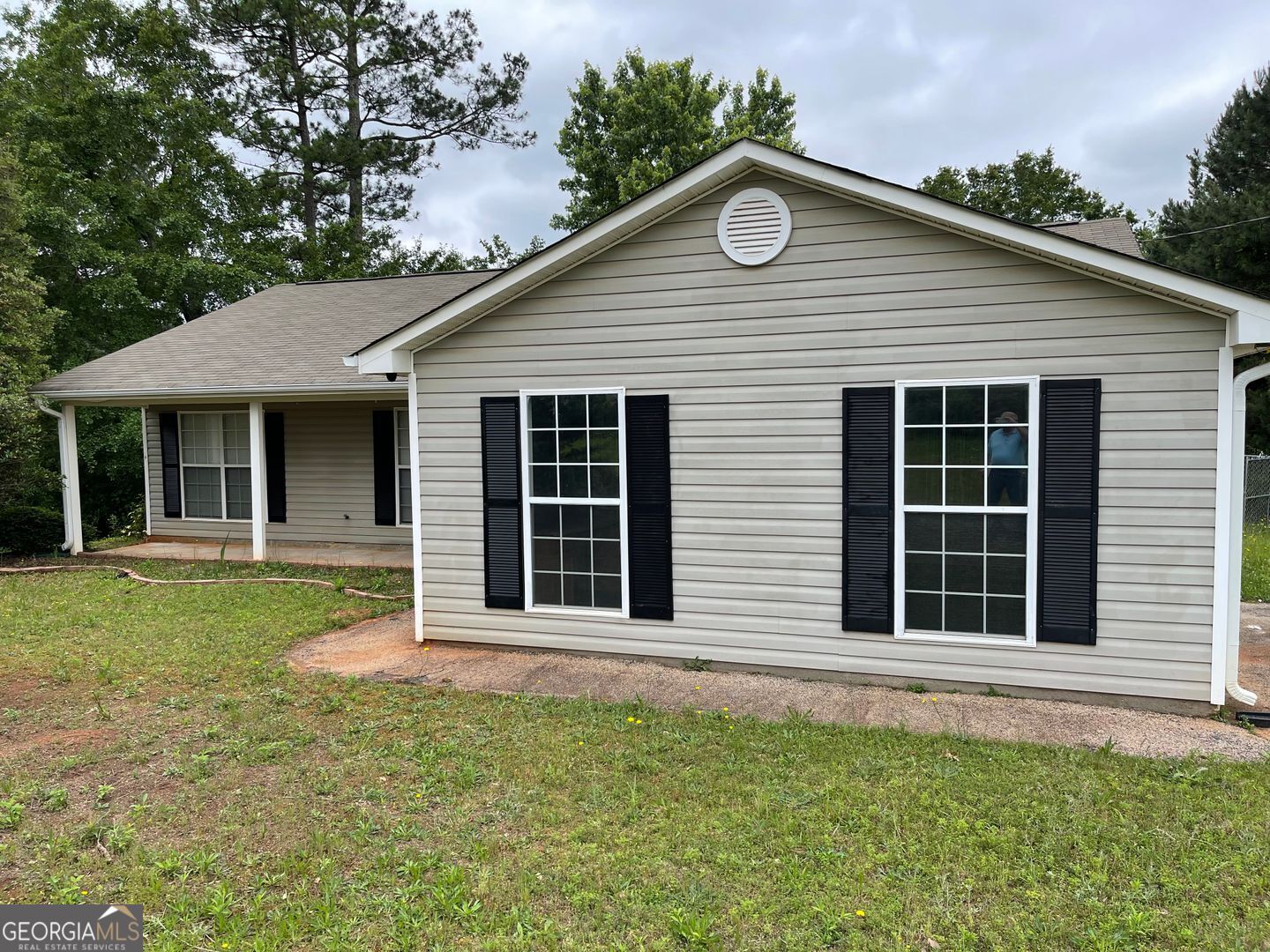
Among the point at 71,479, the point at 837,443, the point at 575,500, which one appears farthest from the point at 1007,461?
the point at 71,479

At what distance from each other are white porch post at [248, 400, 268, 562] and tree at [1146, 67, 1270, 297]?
1966 cm

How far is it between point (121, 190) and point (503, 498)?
1801cm

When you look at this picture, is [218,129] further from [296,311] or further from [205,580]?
[205,580]

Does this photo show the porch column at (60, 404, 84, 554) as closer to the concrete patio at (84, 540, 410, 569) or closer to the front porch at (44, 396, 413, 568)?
the front porch at (44, 396, 413, 568)

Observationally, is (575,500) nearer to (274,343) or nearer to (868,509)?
(868,509)

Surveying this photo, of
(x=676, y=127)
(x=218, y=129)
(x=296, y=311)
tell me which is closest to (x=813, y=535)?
(x=296, y=311)

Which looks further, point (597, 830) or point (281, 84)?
point (281, 84)

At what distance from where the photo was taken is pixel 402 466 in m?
11.8

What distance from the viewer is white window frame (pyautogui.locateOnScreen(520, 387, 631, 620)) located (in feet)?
20.6

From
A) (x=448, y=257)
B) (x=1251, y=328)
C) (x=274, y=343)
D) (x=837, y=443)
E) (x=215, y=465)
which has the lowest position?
(x=215, y=465)

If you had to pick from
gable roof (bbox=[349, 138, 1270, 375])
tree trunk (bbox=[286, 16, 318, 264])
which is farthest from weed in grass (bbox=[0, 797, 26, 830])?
tree trunk (bbox=[286, 16, 318, 264])

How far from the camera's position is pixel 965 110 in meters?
26.8

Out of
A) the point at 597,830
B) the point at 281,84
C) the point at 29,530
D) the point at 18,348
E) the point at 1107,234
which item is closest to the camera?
the point at 597,830

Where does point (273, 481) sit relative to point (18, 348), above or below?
below
